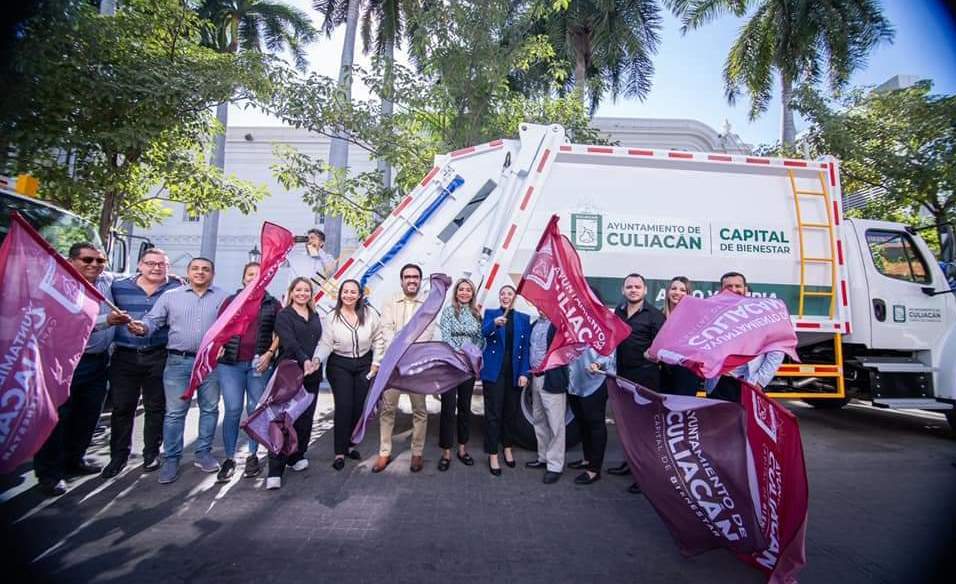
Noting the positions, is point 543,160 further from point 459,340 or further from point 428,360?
point 428,360

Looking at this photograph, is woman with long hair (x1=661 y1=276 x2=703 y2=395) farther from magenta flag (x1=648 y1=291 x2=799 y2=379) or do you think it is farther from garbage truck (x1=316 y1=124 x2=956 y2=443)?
garbage truck (x1=316 y1=124 x2=956 y2=443)

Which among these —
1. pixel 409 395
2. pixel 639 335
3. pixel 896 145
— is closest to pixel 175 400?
pixel 409 395

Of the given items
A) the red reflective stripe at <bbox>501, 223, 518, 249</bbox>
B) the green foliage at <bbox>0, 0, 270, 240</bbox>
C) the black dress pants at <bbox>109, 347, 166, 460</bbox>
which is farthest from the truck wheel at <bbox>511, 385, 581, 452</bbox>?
the green foliage at <bbox>0, 0, 270, 240</bbox>

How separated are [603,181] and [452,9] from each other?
3547 mm

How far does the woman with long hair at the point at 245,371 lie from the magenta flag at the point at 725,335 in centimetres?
322

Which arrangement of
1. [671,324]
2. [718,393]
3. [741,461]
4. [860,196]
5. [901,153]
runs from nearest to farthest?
[741,461]
[671,324]
[718,393]
[901,153]
[860,196]

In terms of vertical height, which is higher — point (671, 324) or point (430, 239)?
point (430, 239)

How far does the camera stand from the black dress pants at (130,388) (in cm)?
388

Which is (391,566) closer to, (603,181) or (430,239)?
(430,239)

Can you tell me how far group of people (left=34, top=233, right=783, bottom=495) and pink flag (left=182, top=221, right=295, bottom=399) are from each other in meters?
0.25

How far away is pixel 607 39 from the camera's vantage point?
14.8 meters

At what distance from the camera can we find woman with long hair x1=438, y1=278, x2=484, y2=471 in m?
4.17

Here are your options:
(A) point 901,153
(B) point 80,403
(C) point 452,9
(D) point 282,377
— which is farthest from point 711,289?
(A) point 901,153

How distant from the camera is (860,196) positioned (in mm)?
11383
